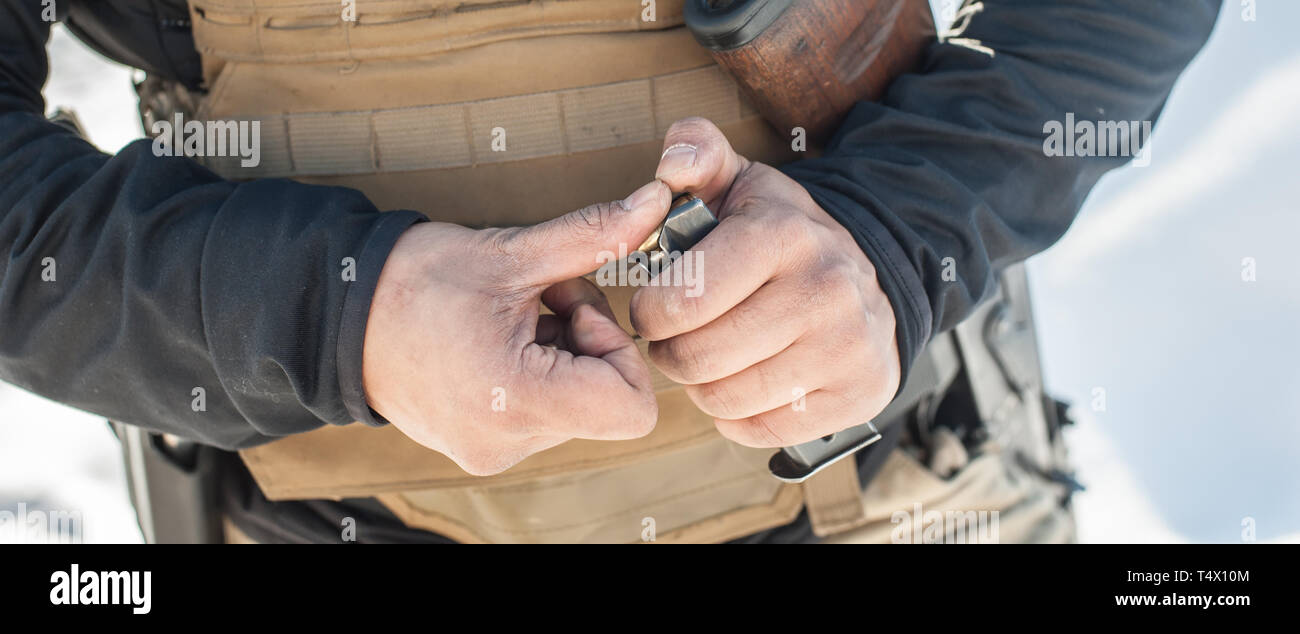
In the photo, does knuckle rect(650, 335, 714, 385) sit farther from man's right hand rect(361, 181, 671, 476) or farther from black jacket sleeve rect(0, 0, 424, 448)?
black jacket sleeve rect(0, 0, 424, 448)

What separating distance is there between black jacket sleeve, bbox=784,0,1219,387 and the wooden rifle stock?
3 cm

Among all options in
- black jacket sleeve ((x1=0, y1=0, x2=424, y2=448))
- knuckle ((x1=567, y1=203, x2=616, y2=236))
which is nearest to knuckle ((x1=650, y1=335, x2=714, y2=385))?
knuckle ((x1=567, y1=203, x2=616, y2=236))

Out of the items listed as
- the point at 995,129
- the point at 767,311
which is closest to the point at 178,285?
the point at 767,311

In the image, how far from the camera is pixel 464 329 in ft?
2.41

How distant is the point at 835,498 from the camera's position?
1278 mm

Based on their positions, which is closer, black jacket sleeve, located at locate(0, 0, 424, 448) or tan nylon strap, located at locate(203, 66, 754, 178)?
black jacket sleeve, located at locate(0, 0, 424, 448)

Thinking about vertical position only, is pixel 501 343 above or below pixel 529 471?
above

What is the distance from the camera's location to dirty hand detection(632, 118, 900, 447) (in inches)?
30.3

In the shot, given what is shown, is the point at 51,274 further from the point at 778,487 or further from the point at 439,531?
the point at 778,487

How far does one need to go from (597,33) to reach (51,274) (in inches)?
23.9

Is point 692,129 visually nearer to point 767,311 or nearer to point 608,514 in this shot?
point 767,311

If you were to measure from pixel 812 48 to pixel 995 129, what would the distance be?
223 mm

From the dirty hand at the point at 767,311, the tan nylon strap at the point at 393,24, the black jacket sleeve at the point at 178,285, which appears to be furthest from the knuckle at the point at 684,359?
the tan nylon strap at the point at 393,24

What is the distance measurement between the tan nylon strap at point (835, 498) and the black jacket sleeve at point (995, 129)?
340 millimetres
